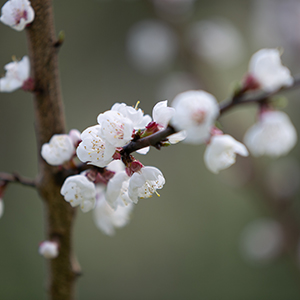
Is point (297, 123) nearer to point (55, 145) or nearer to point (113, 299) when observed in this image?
point (113, 299)

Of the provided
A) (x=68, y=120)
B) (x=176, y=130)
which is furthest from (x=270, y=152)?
(x=68, y=120)

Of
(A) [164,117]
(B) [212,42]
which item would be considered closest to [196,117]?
(A) [164,117]

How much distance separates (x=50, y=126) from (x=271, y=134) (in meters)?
0.45

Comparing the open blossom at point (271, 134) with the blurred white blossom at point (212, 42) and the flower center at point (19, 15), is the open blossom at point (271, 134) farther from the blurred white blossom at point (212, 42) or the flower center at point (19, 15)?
the blurred white blossom at point (212, 42)

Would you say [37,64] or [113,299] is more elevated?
[37,64]

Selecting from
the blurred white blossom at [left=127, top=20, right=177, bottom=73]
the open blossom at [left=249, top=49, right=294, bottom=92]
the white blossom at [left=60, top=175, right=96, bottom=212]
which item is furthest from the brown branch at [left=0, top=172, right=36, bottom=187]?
the blurred white blossom at [left=127, top=20, right=177, bottom=73]

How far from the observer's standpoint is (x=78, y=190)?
1.32 feet

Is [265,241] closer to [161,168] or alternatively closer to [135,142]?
[161,168]

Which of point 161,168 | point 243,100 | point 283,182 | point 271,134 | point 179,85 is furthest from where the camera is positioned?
point 161,168

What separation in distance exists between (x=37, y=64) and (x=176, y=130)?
282 millimetres

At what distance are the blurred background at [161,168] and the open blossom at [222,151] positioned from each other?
1.39 m

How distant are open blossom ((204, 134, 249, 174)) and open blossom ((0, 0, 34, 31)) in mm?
325

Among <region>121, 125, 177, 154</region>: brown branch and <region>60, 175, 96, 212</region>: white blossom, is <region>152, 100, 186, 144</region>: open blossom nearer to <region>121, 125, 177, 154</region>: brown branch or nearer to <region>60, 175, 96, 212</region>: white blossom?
<region>121, 125, 177, 154</region>: brown branch

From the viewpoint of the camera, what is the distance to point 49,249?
20.1 inches
